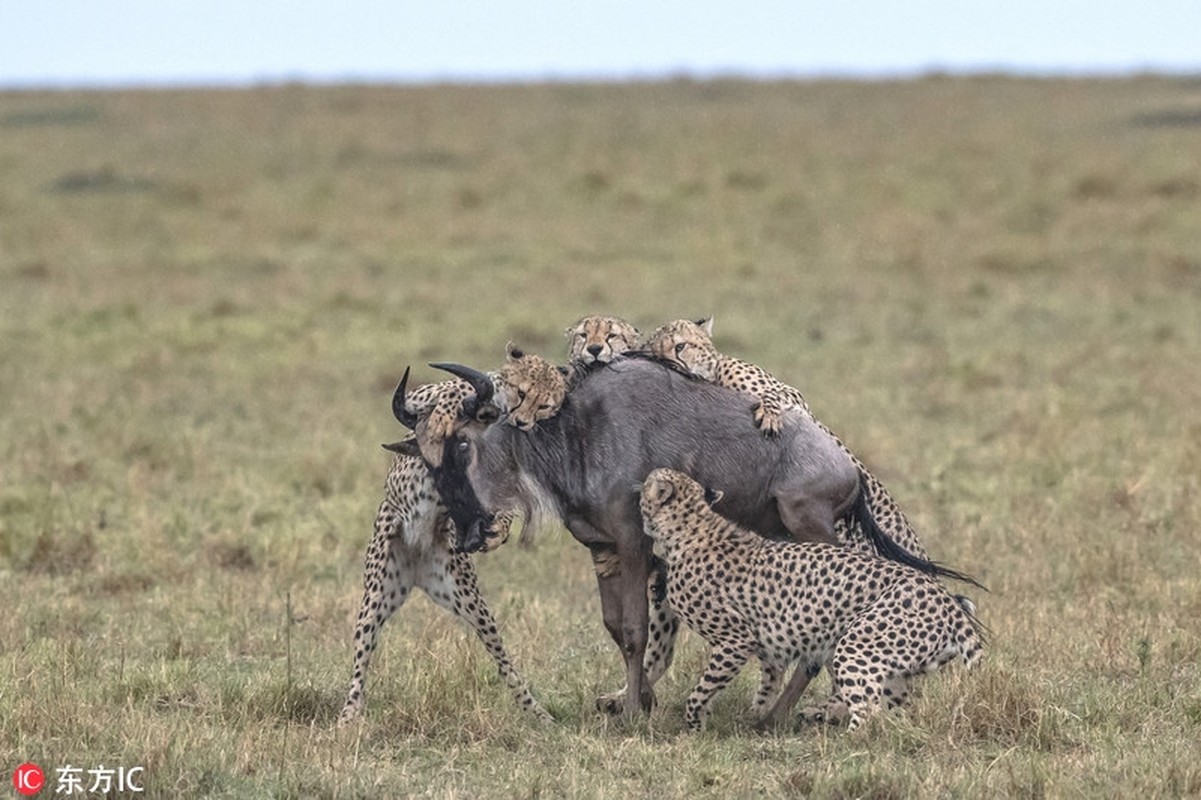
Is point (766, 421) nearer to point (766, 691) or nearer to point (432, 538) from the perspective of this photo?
point (766, 691)

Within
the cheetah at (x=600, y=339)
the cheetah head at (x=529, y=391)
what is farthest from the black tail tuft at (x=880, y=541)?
the cheetah head at (x=529, y=391)

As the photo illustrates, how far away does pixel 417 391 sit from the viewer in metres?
6.29

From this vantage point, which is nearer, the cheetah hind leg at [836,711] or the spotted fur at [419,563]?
the cheetah hind leg at [836,711]

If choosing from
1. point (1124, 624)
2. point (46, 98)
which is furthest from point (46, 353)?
point (46, 98)

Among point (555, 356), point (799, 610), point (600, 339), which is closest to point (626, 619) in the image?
point (799, 610)

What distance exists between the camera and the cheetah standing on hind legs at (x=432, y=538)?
5898 mm

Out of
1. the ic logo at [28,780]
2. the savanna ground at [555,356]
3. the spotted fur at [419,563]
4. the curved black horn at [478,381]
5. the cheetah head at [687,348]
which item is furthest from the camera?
the cheetah head at [687,348]

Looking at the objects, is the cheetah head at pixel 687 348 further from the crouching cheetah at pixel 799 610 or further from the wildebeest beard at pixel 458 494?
the wildebeest beard at pixel 458 494

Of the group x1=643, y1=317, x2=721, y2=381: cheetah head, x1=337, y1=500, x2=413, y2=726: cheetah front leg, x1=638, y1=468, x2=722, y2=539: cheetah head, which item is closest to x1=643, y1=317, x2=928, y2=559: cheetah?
x1=643, y1=317, x2=721, y2=381: cheetah head

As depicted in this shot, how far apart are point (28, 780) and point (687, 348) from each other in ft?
8.90

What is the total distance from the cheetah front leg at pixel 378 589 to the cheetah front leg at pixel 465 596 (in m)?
0.10

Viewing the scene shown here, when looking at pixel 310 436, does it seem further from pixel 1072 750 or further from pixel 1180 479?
pixel 1072 750

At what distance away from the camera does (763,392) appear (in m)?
6.36

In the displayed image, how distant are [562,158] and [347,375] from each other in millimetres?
14606
